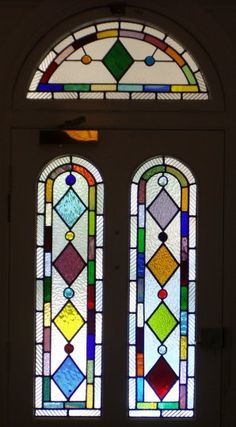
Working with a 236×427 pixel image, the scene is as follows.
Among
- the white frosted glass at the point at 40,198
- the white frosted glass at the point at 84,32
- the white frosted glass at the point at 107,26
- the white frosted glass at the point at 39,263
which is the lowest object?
the white frosted glass at the point at 39,263

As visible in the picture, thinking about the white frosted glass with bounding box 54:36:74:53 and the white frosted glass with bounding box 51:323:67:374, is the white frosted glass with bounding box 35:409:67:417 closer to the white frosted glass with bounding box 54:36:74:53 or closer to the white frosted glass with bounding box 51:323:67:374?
the white frosted glass with bounding box 51:323:67:374

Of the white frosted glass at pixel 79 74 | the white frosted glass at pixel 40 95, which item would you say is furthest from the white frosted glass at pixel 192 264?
the white frosted glass at pixel 40 95

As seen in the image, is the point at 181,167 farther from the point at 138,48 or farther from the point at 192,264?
the point at 138,48

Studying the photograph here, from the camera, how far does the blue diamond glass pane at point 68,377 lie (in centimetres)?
295

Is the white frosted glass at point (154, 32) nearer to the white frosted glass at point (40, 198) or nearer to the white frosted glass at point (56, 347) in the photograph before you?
the white frosted glass at point (40, 198)

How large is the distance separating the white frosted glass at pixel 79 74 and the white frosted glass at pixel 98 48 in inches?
2.5

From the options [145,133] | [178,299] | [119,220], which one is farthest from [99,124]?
[178,299]

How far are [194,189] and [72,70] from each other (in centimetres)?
80

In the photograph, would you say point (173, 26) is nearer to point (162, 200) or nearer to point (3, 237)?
point (162, 200)

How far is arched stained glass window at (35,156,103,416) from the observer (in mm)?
2959

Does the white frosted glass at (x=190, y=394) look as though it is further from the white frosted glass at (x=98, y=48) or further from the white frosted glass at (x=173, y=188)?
the white frosted glass at (x=98, y=48)

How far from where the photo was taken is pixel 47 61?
2998 millimetres

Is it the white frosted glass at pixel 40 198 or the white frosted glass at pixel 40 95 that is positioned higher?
the white frosted glass at pixel 40 95

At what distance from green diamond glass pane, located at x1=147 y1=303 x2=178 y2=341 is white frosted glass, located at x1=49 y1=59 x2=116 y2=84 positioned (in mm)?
1089
